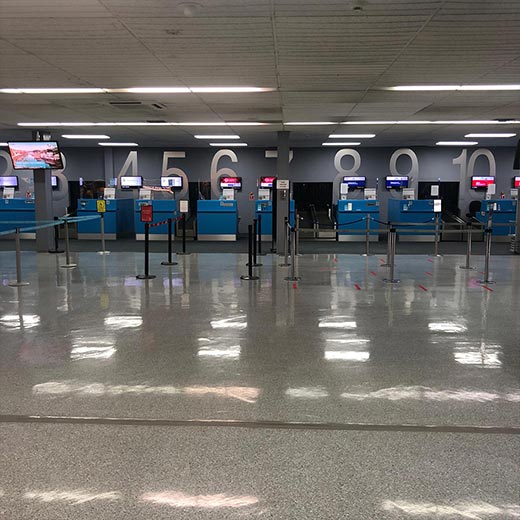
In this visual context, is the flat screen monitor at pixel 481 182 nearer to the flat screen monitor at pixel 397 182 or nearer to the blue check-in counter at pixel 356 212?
the flat screen monitor at pixel 397 182

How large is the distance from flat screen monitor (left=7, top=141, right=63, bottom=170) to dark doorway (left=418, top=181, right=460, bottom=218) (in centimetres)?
1155

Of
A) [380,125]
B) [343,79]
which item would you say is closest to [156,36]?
[343,79]

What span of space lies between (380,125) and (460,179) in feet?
22.0

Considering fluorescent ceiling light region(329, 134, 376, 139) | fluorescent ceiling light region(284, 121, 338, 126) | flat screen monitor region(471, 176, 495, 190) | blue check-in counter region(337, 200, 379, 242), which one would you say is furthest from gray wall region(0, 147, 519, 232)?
fluorescent ceiling light region(284, 121, 338, 126)

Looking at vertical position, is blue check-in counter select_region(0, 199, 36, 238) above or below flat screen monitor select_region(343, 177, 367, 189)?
below

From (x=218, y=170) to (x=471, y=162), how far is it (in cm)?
856

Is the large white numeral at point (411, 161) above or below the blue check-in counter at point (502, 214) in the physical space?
above

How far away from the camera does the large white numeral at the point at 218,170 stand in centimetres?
1866

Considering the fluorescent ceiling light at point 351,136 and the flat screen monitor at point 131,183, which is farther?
the flat screen monitor at point 131,183

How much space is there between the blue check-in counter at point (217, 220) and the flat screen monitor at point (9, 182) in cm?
686

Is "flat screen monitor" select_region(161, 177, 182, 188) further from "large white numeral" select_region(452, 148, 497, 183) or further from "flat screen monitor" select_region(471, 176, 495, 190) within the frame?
"flat screen monitor" select_region(471, 176, 495, 190)

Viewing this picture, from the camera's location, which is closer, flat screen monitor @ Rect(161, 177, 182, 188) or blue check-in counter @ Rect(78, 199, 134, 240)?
blue check-in counter @ Rect(78, 199, 134, 240)

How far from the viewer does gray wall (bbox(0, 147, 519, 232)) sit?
58.8 ft

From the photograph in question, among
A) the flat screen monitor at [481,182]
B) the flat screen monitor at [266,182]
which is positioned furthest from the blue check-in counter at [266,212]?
the flat screen monitor at [481,182]
